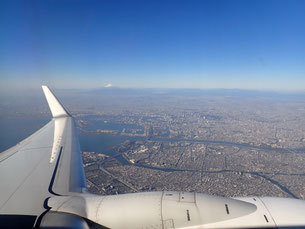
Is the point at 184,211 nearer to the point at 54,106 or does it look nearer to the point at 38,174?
the point at 38,174

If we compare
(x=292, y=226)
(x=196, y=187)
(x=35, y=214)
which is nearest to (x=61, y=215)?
(x=35, y=214)

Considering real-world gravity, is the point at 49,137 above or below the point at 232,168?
above

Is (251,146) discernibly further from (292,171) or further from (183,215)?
(183,215)

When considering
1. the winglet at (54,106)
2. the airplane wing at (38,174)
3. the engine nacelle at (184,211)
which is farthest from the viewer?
the winglet at (54,106)

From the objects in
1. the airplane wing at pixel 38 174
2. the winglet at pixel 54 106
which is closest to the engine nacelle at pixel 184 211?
the airplane wing at pixel 38 174

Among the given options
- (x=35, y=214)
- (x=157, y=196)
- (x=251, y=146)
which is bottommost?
(x=251, y=146)

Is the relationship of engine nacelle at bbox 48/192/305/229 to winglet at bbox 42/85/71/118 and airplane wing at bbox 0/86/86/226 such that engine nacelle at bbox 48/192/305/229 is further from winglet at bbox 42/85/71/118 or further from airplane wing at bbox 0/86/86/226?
winglet at bbox 42/85/71/118

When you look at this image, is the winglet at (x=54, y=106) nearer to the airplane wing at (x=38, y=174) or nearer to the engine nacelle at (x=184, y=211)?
the airplane wing at (x=38, y=174)

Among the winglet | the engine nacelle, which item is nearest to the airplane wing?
the engine nacelle

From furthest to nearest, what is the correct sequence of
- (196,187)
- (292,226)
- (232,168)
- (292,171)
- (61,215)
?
(232,168) → (292,171) → (196,187) → (61,215) → (292,226)
